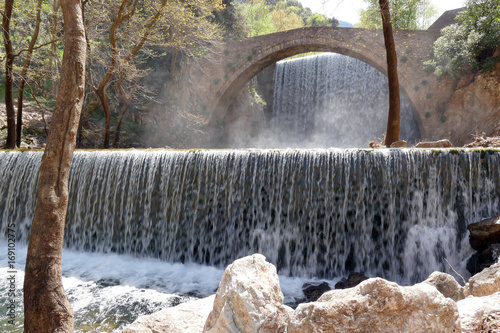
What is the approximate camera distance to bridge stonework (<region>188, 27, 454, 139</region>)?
12492 mm

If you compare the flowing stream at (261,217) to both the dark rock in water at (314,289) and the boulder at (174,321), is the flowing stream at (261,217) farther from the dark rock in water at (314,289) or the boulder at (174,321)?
the boulder at (174,321)

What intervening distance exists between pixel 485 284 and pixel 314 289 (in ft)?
8.05

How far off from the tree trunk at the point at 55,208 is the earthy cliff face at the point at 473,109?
413 inches

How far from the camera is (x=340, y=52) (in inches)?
558

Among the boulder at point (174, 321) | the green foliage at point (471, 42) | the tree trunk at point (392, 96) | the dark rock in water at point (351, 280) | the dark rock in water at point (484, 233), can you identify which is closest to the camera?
the boulder at point (174, 321)

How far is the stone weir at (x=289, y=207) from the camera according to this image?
17.0ft

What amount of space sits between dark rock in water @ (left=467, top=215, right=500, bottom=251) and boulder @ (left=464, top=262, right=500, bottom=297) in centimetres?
173

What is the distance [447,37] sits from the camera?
1187 centimetres

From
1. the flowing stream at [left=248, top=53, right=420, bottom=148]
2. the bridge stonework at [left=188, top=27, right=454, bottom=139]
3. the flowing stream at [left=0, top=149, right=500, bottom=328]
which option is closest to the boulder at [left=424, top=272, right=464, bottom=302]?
the flowing stream at [left=0, top=149, right=500, bottom=328]

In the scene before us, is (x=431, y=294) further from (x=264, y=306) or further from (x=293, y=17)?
(x=293, y=17)

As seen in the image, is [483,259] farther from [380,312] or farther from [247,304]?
[247,304]

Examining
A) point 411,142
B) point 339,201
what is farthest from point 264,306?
point 411,142

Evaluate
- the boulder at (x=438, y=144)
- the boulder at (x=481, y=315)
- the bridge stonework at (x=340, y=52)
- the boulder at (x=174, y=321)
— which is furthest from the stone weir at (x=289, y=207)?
the bridge stonework at (x=340, y=52)

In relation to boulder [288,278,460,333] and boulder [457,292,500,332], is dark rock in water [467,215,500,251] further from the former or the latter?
boulder [288,278,460,333]
